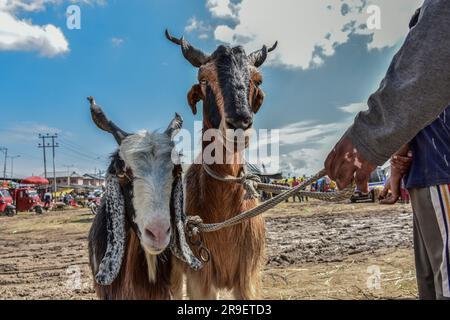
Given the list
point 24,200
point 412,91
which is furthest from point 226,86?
point 24,200

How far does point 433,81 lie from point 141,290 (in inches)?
127

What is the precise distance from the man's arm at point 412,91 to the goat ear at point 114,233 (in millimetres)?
2469

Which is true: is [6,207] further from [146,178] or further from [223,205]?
[146,178]

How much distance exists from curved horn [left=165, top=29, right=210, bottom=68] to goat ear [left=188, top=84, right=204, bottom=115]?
0.30 m

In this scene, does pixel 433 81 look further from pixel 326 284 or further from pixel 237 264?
pixel 326 284

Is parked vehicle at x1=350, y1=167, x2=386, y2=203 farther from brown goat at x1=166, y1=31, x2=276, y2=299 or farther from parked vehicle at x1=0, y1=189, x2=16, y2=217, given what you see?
parked vehicle at x1=0, y1=189, x2=16, y2=217

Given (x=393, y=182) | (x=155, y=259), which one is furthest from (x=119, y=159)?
(x=393, y=182)

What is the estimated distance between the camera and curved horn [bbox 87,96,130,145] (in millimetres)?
3873

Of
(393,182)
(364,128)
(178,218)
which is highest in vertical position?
(364,128)

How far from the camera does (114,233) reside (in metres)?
3.60

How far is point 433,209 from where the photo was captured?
194 centimetres

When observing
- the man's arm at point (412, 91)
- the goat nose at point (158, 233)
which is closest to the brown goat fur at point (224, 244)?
the goat nose at point (158, 233)

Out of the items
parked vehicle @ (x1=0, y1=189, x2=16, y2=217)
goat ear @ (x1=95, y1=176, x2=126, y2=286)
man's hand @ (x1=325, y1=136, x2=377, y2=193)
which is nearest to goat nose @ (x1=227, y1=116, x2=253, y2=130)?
goat ear @ (x1=95, y1=176, x2=126, y2=286)

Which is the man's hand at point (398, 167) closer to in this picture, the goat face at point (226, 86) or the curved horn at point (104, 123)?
the goat face at point (226, 86)
